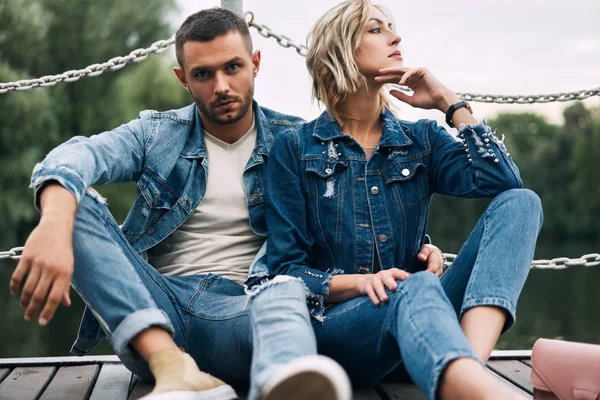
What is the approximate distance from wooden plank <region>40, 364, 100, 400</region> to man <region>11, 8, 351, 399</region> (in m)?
0.16

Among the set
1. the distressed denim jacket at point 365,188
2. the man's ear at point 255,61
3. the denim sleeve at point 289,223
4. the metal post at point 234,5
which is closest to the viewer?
the denim sleeve at point 289,223

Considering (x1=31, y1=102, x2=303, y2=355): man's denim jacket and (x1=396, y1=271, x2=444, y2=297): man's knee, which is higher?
(x1=31, y1=102, x2=303, y2=355): man's denim jacket

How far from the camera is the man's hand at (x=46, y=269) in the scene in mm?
1846

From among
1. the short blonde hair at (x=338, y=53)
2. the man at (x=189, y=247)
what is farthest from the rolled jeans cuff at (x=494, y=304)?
the short blonde hair at (x=338, y=53)

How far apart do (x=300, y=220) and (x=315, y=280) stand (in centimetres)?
25

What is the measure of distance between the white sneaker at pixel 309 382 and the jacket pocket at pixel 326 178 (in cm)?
93

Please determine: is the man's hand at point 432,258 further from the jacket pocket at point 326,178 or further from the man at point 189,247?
the jacket pocket at point 326,178

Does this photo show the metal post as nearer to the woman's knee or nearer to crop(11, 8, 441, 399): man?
crop(11, 8, 441, 399): man

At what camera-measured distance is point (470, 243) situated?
2232 mm

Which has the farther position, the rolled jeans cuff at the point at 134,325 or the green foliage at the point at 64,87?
the green foliage at the point at 64,87

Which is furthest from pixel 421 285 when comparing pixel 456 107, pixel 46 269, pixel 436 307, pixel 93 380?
pixel 93 380

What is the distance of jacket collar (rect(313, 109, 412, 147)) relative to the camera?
8.44ft

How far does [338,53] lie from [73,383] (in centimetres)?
153

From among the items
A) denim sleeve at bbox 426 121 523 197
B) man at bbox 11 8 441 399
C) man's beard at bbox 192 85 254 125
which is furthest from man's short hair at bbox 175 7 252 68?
denim sleeve at bbox 426 121 523 197
